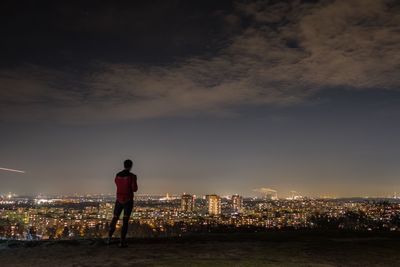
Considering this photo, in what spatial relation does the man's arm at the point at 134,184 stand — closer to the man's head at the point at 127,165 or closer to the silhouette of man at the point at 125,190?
the silhouette of man at the point at 125,190

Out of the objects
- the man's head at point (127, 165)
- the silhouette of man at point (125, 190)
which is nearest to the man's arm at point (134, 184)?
the silhouette of man at point (125, 190)

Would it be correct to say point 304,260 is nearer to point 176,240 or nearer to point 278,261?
point 278,261

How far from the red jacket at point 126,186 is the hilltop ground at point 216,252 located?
1211 millimetres

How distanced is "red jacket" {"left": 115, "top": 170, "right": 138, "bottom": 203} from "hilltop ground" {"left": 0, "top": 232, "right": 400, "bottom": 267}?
1211 mm

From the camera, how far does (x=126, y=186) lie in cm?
1006

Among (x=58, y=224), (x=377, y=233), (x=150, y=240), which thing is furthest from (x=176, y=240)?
(x=58, y=224)

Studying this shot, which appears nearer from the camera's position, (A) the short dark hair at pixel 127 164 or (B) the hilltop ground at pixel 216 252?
(B) the hilltop ground at pixel 216 252

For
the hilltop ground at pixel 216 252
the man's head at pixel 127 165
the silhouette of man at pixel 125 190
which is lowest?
the hilltop ground at pixel 216 252

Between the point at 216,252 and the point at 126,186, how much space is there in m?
2.76

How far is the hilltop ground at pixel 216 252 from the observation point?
7992 mm

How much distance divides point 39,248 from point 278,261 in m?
5.79

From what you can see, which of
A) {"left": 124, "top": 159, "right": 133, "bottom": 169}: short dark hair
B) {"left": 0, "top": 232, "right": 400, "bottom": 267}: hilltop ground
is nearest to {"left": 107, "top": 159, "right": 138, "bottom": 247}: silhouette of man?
{"left": 124, "top": 159, "right": 133, "bottom": 169}: short dark hair

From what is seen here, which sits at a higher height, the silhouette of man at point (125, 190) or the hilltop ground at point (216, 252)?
the silhouette of man at point (125, 190)

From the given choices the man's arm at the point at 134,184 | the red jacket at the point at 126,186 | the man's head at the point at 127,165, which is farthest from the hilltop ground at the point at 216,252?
the man's head at the point at 127,165
